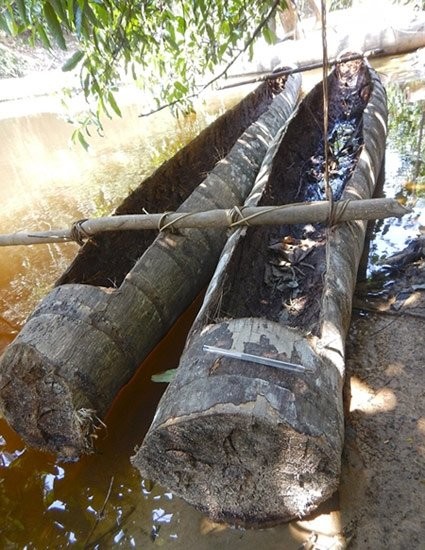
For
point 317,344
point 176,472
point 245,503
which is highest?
point 317,344

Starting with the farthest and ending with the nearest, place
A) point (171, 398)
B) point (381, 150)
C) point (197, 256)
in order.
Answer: point (381, 150) → point (197, 256) → point (171, 398)

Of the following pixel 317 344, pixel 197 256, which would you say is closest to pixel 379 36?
pixel 197 256

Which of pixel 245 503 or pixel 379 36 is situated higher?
pixel 379 36

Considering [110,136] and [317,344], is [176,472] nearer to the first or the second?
[317,344]

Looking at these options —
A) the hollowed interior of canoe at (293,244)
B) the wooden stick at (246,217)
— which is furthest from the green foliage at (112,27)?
the hollowed interior of canoe at (293,244)

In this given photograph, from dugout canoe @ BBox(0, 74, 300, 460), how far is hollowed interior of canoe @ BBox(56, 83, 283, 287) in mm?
12

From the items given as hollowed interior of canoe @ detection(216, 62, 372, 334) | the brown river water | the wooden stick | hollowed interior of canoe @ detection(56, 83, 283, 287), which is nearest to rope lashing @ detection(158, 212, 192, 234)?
the wooden stick

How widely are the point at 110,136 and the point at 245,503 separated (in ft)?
30.9

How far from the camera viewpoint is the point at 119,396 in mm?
3211

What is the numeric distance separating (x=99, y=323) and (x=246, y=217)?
121 centimetres

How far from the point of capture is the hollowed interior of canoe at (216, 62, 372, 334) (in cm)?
311

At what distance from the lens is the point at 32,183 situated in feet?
26.5

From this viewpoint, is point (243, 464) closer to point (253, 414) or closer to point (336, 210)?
point (253, 414)

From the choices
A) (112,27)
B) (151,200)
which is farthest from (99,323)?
(151,200)
